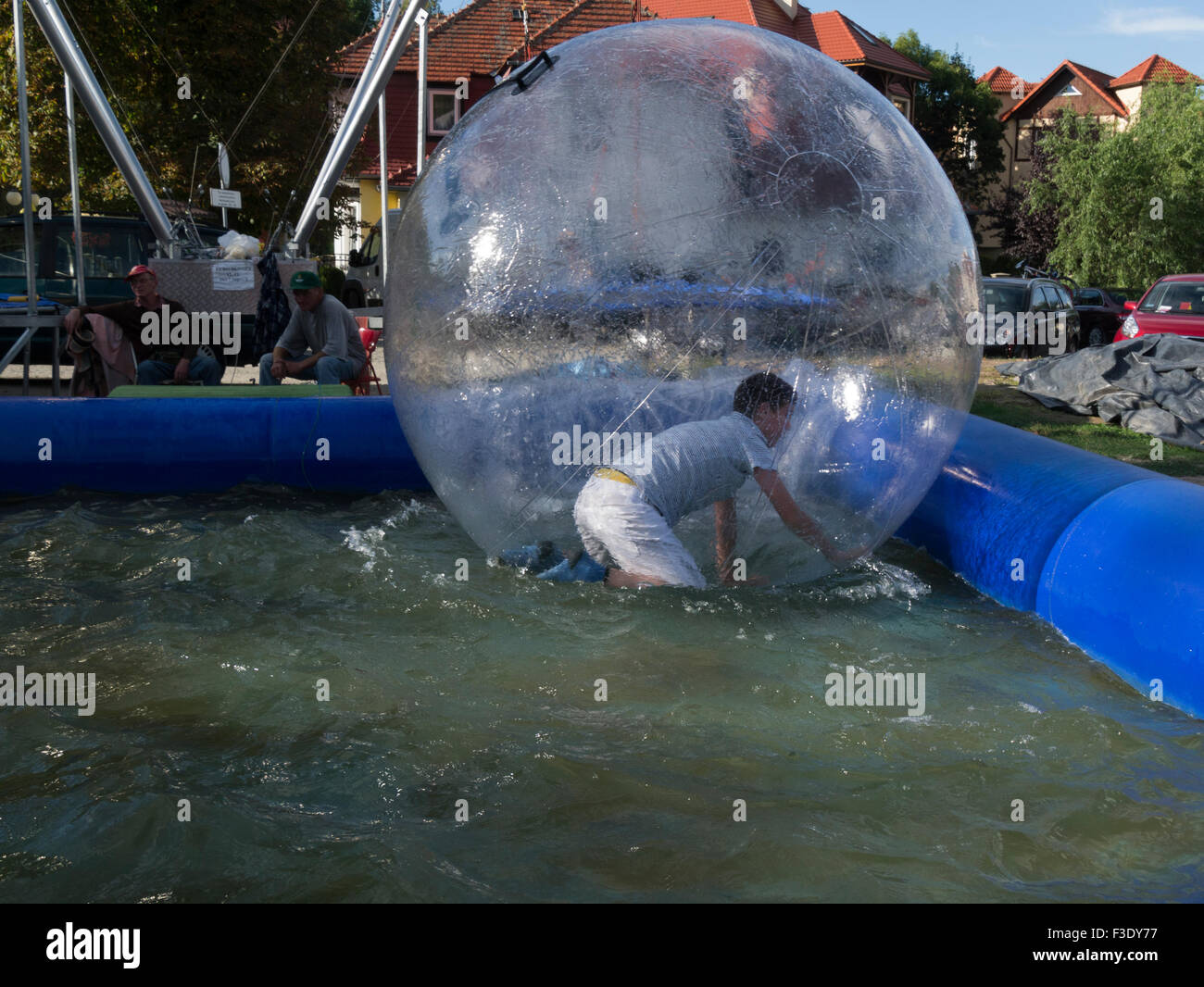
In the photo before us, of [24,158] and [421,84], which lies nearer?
[24,158]

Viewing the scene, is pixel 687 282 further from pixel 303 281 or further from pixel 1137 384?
pixel 1137 384

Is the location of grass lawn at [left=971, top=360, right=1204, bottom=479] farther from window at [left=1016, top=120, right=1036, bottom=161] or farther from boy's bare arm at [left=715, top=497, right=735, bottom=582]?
window at [left=1016, top=120, right=1036, bottom=161]

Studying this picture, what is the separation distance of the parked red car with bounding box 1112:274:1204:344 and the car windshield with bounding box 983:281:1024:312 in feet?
10.3

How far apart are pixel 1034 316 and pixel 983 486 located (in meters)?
12.7

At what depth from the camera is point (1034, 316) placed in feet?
55.6

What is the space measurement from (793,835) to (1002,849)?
0.54 metres

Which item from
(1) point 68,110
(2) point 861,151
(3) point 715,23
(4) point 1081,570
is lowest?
(4) point 1081,570

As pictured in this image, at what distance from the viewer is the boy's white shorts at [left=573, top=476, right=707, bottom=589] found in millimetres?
4418

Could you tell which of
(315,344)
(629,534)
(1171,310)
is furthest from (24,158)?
(1171,310)

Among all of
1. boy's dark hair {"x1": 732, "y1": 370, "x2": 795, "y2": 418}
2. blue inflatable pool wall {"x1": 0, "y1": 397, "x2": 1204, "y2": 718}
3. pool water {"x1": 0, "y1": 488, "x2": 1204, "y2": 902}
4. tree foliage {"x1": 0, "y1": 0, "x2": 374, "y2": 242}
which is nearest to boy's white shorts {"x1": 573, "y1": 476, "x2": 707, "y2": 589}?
pool water {"x1": 0, "y1": 488, "x2": 1204, "y2": 902}
